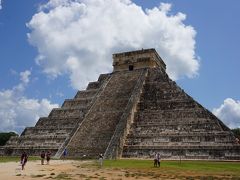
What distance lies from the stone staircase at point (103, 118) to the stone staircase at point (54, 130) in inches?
29.9

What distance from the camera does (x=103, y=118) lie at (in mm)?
27406

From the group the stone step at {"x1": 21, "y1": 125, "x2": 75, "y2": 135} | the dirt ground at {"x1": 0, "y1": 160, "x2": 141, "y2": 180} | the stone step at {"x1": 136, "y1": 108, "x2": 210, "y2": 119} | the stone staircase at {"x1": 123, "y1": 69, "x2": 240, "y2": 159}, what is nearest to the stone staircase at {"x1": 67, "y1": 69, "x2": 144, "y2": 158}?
the stone step at {"x1": 21, "y1": 125, "x2": 75, "y2": 135}

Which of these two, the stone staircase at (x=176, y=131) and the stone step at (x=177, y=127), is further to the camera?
the stone step at (x=177, y=127)

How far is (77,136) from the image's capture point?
26.2 meters

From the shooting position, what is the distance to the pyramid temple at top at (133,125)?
2256 centimetres

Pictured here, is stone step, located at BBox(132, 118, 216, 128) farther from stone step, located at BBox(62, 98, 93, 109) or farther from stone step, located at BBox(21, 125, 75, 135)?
stone step, located at BBox(62, 98, 93, 109)

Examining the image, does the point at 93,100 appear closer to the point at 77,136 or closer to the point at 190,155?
the point at 77,136

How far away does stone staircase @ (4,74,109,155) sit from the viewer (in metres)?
27.0

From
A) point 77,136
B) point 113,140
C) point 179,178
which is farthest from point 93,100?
point 179,178

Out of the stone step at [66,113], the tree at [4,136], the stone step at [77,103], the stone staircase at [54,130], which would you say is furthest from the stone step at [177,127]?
the tree at [4,136]

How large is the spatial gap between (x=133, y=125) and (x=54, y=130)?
6.86 meters

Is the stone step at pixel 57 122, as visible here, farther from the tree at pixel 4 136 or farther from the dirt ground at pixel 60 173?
the tree at pixel 4 136

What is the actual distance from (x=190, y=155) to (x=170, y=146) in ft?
5.01

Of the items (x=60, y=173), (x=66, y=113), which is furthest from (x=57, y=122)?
(x=60, y=173)
